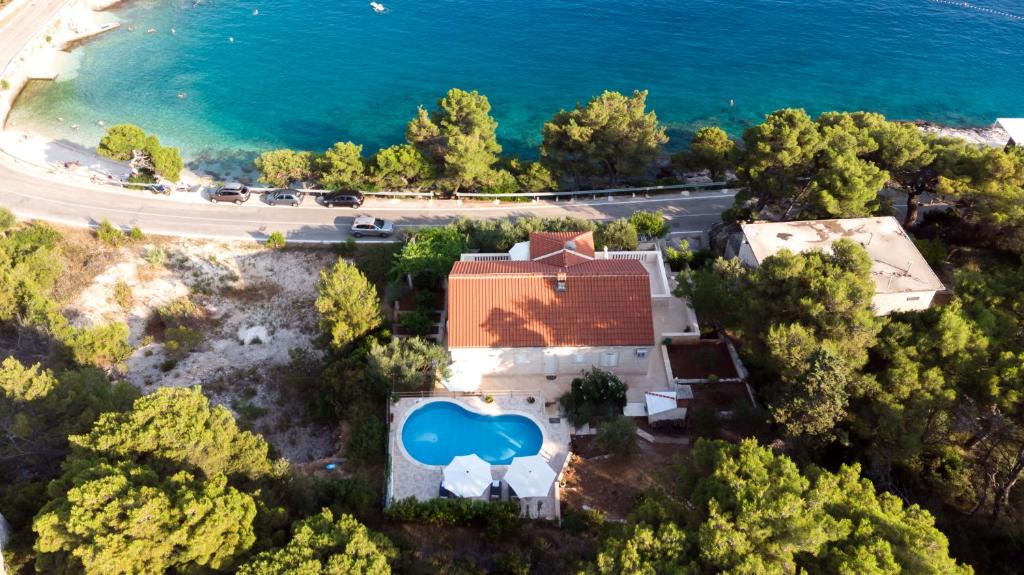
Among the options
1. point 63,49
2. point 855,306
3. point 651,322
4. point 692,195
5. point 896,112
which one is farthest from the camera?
point 63,49

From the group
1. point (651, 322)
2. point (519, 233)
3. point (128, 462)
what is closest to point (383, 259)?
point (519, 233)

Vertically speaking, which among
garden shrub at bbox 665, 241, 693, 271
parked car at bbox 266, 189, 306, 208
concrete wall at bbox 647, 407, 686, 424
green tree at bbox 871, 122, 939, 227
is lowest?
parked car at bbox 266, 189, 306, 208

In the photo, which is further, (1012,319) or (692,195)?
(692,195)

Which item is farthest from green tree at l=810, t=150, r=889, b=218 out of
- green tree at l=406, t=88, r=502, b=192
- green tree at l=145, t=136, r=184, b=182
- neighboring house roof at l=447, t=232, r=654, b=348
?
green tree at l=145, t=136, r=184, b=182

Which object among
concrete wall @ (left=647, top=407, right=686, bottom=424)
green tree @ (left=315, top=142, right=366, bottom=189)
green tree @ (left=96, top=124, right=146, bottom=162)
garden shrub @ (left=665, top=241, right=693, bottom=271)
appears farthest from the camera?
green tree @ (left=96, top=124, right=146, bottom=162)

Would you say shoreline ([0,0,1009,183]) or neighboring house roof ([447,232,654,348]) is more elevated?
neighboring house roof ([447,232,654,348])

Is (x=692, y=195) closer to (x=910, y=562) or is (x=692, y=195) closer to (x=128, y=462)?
(x=910, y=562)

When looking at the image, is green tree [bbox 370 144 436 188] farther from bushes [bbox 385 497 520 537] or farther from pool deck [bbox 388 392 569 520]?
bushes [bbox 385 497 520 537]
